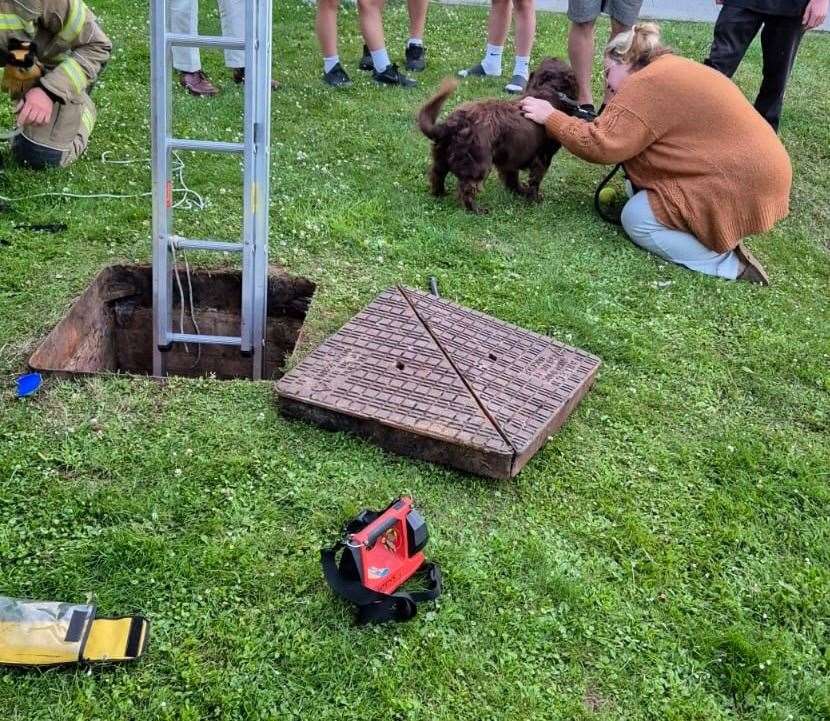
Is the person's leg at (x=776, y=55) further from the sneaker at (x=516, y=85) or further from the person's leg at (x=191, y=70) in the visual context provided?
the person's leg at (x=191, y=70)

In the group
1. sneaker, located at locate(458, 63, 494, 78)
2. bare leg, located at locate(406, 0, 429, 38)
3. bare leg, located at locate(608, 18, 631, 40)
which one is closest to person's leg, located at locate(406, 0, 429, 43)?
Result: bare leg, located at locate(406, 0, 429, 38)

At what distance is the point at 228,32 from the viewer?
6.79 m

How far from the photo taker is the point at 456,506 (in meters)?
3.03

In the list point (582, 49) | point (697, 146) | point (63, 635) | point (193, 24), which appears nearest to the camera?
point (63, 635)

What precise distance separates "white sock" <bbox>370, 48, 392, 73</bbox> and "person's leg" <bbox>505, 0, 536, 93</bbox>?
3.82 ft

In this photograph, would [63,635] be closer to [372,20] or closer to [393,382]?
[393,382]

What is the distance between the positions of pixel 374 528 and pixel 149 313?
2.40m

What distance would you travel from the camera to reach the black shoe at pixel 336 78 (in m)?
7.34

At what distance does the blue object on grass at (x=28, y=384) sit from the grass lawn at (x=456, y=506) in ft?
0.17

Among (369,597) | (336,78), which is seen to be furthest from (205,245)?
(336,78)

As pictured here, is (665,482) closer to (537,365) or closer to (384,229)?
(537,365)

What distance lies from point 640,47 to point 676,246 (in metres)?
1.27

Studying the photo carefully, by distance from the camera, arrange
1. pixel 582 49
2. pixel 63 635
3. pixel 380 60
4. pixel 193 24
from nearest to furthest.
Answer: pixel 63 635
pixel 193 24
pixel 582 49
pixel 380 60

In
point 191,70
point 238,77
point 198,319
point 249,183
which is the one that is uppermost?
point 249,183
